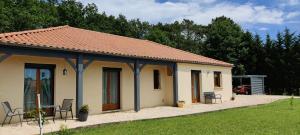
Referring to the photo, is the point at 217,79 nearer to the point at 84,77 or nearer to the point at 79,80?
the point at 84,77

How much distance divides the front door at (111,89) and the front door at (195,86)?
21.0ft

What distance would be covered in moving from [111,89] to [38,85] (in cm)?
423

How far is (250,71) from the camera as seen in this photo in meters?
37.5

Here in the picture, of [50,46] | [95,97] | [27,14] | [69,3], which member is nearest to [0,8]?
[27,14]

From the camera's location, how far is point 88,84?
14992 millimetres

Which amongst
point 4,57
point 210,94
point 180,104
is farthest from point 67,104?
point 210,94

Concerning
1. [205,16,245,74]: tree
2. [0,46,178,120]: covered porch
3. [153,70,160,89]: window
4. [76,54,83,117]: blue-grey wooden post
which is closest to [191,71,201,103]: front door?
[0,46,178,120]: covered porch

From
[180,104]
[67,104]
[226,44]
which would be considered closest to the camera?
[67,104]

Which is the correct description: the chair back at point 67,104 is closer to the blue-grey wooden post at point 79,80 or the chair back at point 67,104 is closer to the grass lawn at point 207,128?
the blue-grey wooden post at point 79,80

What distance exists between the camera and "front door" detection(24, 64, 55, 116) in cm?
1267

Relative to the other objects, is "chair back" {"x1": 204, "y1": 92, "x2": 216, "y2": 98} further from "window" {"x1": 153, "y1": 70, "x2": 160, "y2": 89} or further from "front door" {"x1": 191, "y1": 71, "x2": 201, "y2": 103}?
"window" {"x1": 153, "y1": 70, "x2": 160, "y2": 89}

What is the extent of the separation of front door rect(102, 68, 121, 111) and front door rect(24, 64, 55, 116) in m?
3.06

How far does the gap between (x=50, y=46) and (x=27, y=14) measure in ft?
67.1

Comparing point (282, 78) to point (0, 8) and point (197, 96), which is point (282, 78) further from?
point (0, 8)
